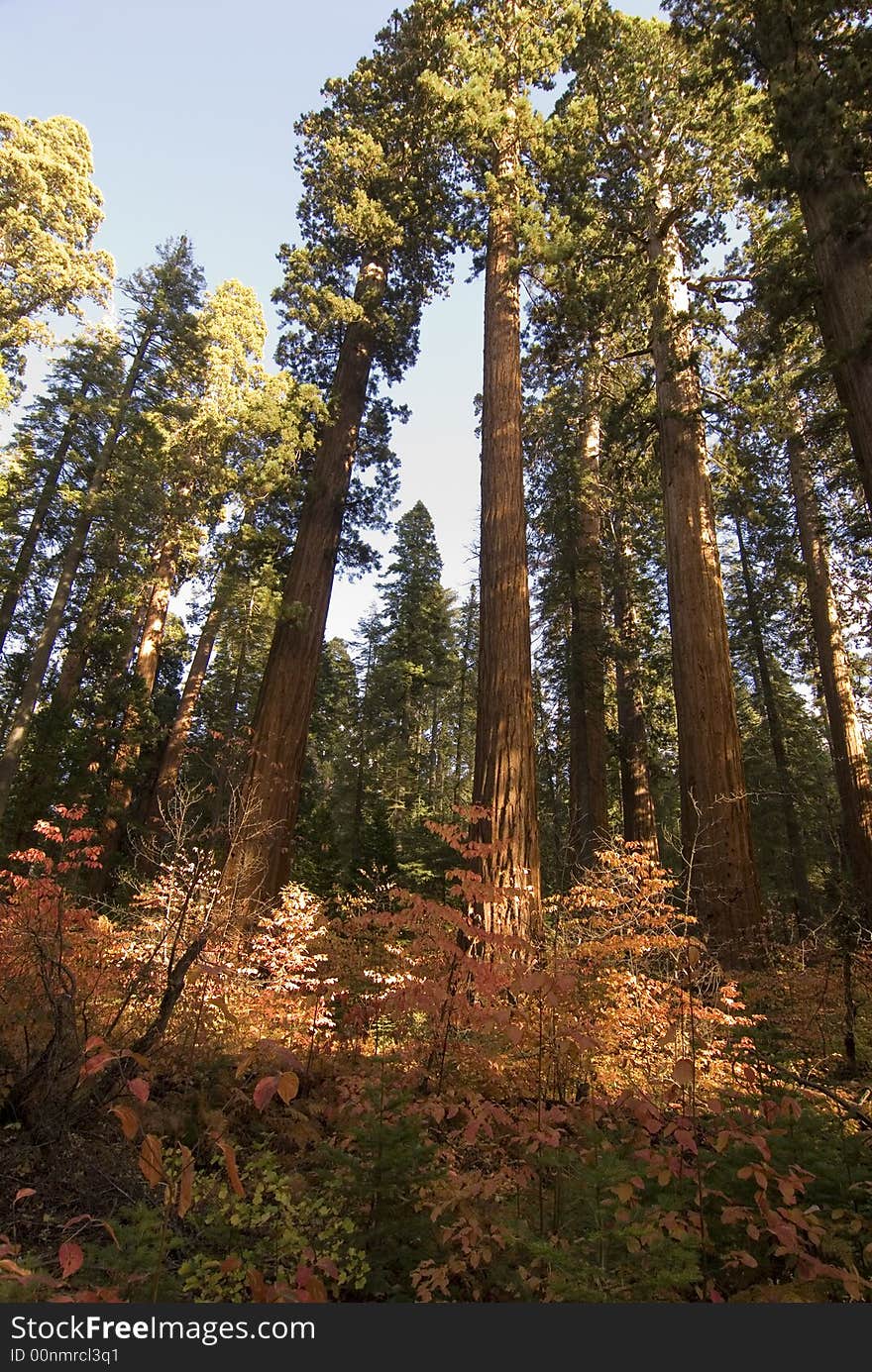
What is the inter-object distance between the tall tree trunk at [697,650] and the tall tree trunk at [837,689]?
266cm

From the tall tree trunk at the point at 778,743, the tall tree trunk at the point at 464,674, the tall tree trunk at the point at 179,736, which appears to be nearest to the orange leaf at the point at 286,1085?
the tall tree trunk at the point at 179,736

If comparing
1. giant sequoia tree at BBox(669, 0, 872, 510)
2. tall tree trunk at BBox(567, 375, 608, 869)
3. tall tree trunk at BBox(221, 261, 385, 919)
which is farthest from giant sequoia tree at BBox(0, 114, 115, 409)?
giant sequoia tree at BBox(669, 0, 872, 510)

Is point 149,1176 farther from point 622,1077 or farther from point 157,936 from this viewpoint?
point 157,936

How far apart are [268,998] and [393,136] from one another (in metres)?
15.0

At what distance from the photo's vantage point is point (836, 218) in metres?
5.82

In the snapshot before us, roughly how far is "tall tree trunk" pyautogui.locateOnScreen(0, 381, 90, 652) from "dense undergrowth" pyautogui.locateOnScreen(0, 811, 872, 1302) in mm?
17796

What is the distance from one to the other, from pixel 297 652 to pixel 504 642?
12.7ft

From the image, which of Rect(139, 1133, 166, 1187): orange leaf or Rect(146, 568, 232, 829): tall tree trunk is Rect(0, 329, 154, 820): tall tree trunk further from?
Rect(139, 1133, 166, 1187): orange leaf

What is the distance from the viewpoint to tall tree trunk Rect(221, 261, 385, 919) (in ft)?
28.7

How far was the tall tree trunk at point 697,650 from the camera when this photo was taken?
6.97m

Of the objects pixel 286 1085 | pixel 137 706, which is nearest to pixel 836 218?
pixel 286 1085

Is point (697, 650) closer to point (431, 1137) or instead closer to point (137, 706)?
point (431, 1137)

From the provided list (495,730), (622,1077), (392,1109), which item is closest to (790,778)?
(495,730)

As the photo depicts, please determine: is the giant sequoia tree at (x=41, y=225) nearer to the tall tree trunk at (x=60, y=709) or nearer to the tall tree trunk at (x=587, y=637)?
the tall tree trunk at (x=60, y=709)
